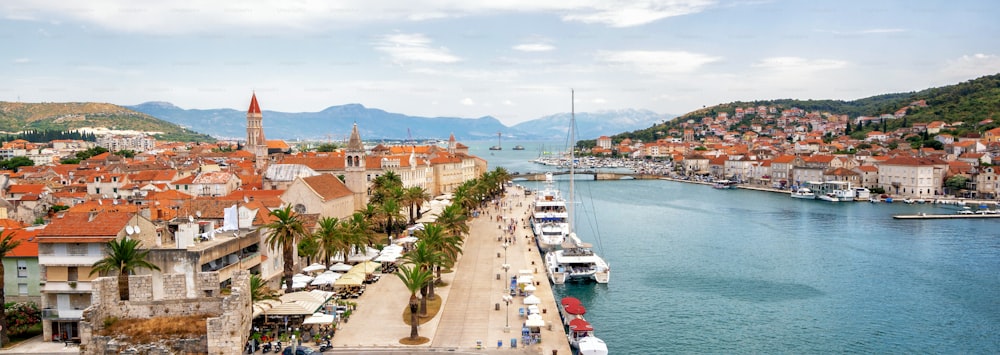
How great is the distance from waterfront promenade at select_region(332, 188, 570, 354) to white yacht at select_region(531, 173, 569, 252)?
6209mm

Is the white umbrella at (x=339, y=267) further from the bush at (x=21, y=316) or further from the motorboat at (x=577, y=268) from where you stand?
the bush at (x=21, y=316)

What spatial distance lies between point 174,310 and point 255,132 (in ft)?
422

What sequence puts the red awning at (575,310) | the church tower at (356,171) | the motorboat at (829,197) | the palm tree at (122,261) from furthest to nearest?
the motorboat at (829,197) < the church tower at (356,171) < the red awning at (575,310) < the palm tree at (122,261)

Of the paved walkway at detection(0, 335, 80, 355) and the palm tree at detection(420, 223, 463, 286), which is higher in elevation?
the palm tree at detection(420, 223, 463, 286)

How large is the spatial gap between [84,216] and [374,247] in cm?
2496

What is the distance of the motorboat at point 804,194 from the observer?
399 feet

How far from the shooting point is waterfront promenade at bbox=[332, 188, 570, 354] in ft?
98.5

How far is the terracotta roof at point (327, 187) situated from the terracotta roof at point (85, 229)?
22.8 metres

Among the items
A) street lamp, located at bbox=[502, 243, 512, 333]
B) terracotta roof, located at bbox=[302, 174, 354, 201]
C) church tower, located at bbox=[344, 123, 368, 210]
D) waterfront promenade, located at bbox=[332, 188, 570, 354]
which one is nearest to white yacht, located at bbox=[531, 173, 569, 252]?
waterfront promenade, located at bbox=[332, 188, 570, 354]

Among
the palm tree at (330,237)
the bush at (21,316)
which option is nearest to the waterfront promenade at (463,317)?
the palm tree at (330,237)

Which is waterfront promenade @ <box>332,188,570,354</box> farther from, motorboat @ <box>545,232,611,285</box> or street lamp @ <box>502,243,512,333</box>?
motorboat @ <box>545,232,611,285</box>

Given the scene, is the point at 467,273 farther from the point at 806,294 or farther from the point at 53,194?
the point at 53,194

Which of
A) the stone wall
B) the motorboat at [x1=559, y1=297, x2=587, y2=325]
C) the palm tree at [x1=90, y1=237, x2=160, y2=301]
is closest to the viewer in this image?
the stone wall

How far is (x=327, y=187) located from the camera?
6031 cm
